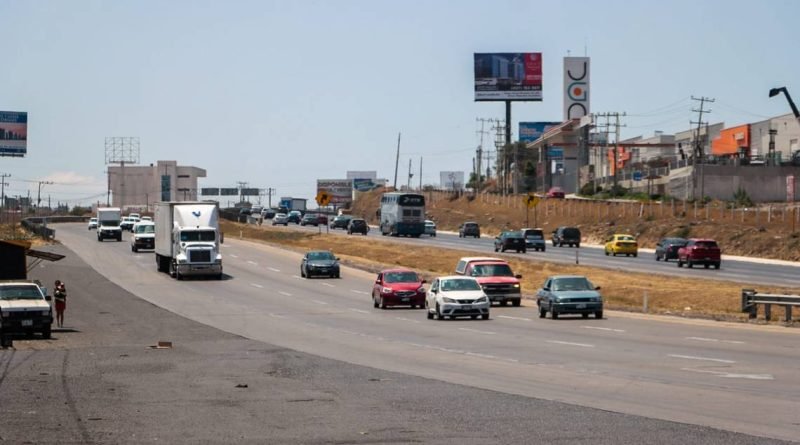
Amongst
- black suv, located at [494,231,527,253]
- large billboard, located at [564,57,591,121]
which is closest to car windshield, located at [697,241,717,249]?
black suv, located at [494,231,527,253]

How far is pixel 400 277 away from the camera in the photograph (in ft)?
157

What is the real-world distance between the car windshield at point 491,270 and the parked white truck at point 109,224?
201 feet

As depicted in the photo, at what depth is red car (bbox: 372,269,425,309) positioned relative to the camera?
4666cm

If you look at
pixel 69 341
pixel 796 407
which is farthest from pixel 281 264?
pixel 796 407

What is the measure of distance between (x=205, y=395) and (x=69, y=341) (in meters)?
15.8

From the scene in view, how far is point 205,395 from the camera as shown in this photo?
824 inches

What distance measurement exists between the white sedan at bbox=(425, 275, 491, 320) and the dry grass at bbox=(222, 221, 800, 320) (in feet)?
18.7

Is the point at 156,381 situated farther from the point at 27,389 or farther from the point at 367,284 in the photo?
the point at 367,284

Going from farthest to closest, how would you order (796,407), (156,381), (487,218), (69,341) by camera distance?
1. (487,218)
2. (69,341)
3. (156,381)
4. (796,407)

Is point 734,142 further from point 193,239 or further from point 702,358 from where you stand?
point 702,358

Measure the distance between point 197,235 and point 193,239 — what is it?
0.29 meters

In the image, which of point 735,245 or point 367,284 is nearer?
point 367,284

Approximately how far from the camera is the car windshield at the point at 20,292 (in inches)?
1455

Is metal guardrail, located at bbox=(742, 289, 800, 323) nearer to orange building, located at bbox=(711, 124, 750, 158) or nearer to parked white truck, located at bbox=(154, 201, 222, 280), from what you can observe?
parked white truck, located at bbox=(154, 201, 222, 280)
